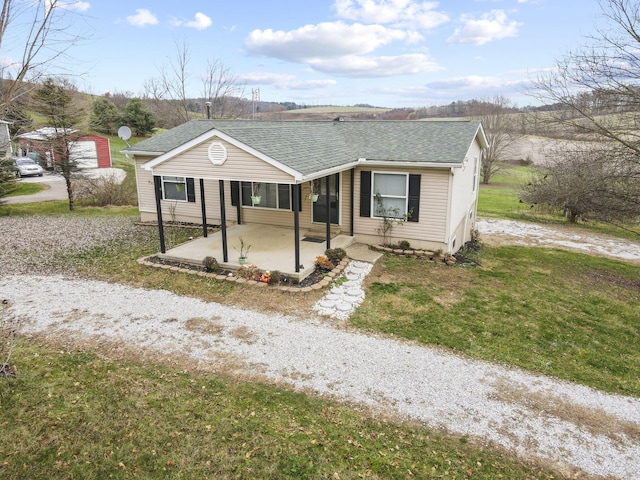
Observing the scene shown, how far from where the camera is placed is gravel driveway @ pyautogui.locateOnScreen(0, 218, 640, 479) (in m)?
4.82

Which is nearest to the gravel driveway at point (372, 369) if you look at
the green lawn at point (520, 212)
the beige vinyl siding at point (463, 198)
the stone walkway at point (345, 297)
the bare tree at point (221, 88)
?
the stone walkway at point (345, 297)

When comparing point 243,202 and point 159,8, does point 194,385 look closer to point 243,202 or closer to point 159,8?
point 243,202

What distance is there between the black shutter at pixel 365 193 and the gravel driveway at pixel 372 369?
208 inches

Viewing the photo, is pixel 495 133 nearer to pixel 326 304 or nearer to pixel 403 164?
pixel 403 164

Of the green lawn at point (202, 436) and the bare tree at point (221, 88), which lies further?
the bare tree at point (221, 88)

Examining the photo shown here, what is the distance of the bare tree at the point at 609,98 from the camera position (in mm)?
10039

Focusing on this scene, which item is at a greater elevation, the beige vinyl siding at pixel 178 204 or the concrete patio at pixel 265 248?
the beige vinyl siding at pixel 178 204

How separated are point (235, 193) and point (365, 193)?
4.49 metres

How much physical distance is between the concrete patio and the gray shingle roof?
235 cm

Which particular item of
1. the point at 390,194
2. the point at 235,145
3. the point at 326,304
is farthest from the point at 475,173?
the point at 235,145

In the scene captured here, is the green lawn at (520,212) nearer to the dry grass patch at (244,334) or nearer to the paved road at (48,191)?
the dry grass patch at (244,334)

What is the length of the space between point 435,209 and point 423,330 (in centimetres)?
484

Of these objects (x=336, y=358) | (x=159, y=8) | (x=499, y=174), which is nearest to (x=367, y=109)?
(x=499, y=174)

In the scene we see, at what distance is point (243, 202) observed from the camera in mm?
13547
